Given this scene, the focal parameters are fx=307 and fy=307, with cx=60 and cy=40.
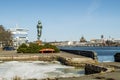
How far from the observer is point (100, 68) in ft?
90.3

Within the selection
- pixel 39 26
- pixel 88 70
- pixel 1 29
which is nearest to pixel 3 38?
pixel 1 29

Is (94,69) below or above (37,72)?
above

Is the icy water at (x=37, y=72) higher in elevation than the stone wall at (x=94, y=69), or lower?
lower

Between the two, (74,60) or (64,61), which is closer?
(74,60)

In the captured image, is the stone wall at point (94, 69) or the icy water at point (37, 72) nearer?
the stone wall at point (94, 69)

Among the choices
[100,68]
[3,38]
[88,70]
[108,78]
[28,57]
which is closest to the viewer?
[108,78]

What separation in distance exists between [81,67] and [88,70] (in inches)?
299

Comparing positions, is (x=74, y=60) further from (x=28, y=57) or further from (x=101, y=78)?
(x=101, y=78)

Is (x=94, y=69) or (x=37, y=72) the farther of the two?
(x=37, y=72)

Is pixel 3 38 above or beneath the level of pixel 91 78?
above

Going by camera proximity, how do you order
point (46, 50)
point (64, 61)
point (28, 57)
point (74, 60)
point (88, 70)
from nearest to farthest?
point (88, 70) → point (74, 60) → point (64, 61) → point (28, 57) → point (46, 50)

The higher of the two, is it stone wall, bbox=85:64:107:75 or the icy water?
stone wall, bbox=85:64:107:75

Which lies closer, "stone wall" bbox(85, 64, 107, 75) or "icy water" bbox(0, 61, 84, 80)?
"stone wall" bbox(85, 64, 107, 75)

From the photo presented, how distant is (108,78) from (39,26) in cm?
6455
